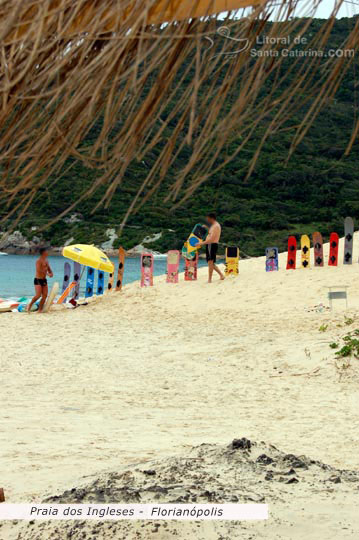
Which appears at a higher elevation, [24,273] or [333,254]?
[333,254]

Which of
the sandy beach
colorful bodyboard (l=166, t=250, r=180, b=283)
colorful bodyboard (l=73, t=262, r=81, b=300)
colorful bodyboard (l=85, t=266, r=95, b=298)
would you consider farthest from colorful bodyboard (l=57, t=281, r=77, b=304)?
colorful bodyboard (l=166, t=250, r=180, b=283)

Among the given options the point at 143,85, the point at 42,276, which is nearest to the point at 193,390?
the point at 143,85

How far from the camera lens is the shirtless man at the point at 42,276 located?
13554 millimetres

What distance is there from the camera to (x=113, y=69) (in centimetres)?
197

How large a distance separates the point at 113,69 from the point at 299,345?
24.8 ft

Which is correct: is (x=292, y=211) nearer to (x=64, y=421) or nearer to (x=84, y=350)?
(x=84, y=350)

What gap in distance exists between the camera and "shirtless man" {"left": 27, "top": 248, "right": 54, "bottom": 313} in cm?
1355

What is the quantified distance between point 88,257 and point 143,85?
13132 millimetres

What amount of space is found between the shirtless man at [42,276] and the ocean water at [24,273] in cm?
1617

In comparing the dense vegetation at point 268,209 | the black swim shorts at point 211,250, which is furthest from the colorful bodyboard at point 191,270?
the dense vegetation at point 268,209

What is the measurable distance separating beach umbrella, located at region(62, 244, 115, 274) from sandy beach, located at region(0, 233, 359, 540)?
101 cm

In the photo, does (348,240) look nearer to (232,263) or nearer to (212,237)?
(232,263)

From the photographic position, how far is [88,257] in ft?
49.2

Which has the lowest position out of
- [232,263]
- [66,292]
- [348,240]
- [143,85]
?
[66,292]
